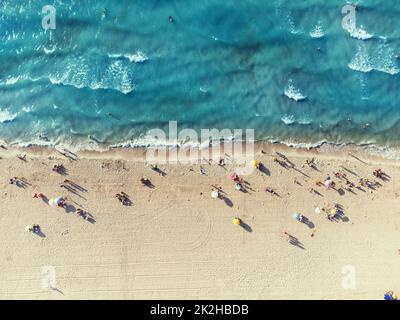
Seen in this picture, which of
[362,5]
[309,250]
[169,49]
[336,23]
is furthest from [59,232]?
[362,5]

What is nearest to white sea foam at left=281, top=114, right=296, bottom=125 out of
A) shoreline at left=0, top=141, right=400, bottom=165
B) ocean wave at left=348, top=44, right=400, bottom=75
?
shoreline at left=0, top=141, right=400, bottom=165

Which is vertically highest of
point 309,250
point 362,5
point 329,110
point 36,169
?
point 362,5

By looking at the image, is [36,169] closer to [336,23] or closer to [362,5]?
[336,23]

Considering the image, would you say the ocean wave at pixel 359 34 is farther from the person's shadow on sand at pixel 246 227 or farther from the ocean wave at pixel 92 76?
the ocean wave at pixel 92 76

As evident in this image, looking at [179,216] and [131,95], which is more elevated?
[131,95]

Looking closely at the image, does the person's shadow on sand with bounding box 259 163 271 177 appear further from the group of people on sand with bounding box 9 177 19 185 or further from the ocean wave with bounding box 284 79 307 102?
the group of people on sand with bounding box 9 177 19 185

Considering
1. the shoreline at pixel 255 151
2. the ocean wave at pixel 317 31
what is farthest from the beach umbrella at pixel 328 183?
the ocean wave at pixel 317 31
